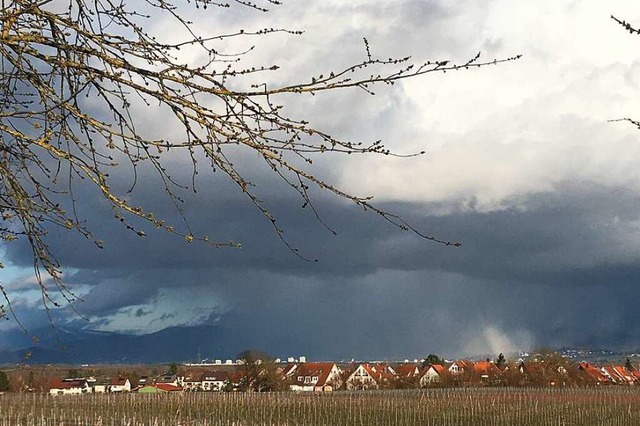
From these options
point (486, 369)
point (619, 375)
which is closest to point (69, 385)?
point (486, 369)

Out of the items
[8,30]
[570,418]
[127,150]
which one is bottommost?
[570,418]

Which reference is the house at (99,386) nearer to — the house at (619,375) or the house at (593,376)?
the house at (593,376)

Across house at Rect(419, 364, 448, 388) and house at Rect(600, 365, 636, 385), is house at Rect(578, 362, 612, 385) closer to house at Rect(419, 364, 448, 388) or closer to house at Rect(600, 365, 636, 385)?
house at Rect(600, 365, 636, 385)

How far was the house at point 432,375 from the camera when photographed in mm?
65881

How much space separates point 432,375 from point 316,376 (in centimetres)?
1087

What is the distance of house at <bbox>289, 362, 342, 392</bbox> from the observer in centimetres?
7012

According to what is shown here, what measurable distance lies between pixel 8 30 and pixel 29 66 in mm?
457

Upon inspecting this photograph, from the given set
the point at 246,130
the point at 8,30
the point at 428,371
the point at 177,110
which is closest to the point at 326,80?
the point at 246,130

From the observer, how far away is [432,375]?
72125mm

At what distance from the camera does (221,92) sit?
8.55 feet

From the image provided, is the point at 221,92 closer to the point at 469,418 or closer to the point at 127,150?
the point at 127,150

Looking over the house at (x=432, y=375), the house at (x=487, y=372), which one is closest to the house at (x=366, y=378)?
the house at (x=432, y=375)

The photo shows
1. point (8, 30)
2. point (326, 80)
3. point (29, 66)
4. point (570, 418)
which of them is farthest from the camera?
point (570, 418)

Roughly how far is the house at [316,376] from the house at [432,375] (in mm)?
7950
